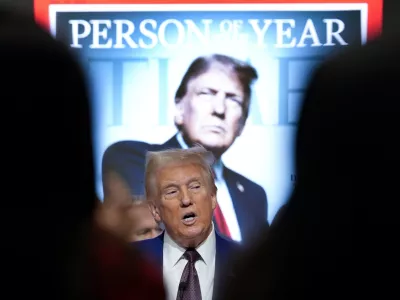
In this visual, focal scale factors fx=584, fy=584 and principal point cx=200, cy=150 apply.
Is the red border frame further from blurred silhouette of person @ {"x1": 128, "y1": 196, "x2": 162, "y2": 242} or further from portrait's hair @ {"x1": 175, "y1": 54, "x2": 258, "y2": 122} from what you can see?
blurred silhouette of person @ {"x1": 128, "y1": 196, "x2": 162, "y2": 242}

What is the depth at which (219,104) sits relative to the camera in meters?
1.38

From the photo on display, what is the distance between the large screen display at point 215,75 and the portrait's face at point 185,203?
48 mm

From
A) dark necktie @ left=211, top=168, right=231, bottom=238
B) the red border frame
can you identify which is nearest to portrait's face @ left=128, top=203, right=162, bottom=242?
dark necktie @ left=211, top=168, right=231, bottom=238

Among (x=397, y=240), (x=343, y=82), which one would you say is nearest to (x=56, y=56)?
(x=343, y=82)

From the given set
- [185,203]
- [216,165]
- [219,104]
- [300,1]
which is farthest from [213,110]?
[300,1]

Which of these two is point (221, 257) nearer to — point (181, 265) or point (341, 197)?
point (181, 265)

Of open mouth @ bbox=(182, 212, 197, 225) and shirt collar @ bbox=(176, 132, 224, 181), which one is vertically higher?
shirt collar @ bbox=(176, 132, 224, 181)

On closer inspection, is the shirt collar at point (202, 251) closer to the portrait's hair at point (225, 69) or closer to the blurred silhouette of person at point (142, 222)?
the blurred silhouette of person at point (142, 222)

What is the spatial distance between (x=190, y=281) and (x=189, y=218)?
0.15m

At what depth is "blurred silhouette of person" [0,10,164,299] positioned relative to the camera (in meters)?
1.36

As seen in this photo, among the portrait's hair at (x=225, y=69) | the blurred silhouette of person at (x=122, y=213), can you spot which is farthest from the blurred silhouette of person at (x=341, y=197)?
the blurred silhouette of person at (x=122, y=213)

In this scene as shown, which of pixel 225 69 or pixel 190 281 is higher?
pixel 225 69

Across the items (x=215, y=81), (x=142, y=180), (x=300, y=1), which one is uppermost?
(x=300, y=1)

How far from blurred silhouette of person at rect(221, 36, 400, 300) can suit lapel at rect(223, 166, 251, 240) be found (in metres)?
0.09
